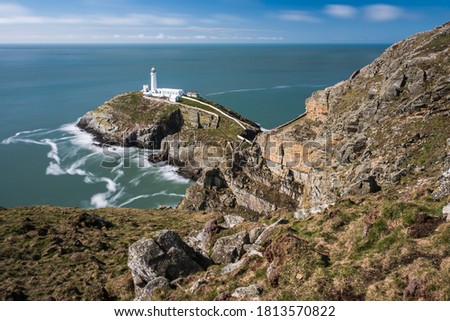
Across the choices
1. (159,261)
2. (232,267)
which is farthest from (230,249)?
(159,261)

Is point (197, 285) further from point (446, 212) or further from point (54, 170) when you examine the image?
point (54, 170)

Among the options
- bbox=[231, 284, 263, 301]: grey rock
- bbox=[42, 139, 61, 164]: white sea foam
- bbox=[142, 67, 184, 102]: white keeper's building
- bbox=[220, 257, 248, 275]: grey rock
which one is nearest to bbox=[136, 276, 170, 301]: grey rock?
bbox=[220, 257, 248, 275]: grey rock

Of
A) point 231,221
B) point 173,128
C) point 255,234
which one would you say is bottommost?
point 173,128

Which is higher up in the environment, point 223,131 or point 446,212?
point 446,212

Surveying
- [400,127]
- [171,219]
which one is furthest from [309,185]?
[171,219]

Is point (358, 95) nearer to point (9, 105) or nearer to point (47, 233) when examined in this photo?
point (47, 233)

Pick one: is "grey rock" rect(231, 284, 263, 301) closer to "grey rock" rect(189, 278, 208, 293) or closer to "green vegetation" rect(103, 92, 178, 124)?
"grey rock" rect(189, 278, 208, 293)
